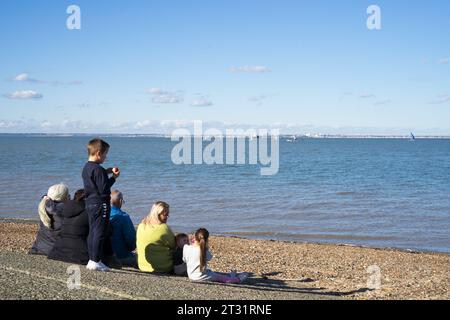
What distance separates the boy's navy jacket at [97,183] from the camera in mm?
7133

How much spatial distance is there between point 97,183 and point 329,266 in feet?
19.7

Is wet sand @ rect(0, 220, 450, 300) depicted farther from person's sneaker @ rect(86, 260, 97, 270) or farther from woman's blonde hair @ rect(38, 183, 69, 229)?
person's sneaker @ rect(86, 260, 97, 270)

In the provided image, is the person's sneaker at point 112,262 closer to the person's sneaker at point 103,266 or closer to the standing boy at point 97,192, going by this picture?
the person's sneaker at point 103,266

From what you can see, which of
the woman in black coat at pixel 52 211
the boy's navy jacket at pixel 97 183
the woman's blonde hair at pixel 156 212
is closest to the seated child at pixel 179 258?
the woman's blonde hair at pixel 156 212

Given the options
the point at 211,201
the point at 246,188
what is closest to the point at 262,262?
the point at 211,201

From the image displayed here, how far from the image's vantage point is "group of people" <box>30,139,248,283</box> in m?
7.29

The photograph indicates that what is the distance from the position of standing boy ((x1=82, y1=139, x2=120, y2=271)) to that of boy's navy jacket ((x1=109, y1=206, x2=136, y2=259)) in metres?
1.15

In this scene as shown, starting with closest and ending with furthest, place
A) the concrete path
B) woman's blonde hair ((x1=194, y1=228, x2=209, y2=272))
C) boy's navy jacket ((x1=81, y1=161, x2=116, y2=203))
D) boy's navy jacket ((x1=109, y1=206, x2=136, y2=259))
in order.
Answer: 1. the concrete path
2. boy's navy jacket ((x1=81, y1=161, x2=116, y2=203))
3. woman's blonde hair ((x1=194, y1=228, x2=209, y2=272))
4. boy's navy jacket ((x1=109, y1=206, x2=136, y2=259))

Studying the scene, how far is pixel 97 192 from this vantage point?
7211mm

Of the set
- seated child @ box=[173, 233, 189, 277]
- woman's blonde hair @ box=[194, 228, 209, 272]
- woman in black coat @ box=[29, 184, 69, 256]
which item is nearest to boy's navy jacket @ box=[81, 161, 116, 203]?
woman in black coat @ box=[29, 184, 69, 256]
